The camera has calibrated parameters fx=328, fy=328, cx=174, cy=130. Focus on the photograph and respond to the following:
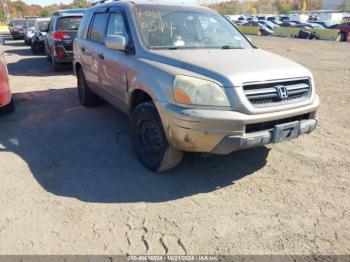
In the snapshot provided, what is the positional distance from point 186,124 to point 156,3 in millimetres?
2130

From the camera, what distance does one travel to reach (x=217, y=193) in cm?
342

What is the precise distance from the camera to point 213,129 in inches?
120

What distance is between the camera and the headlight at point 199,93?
3.07 meters

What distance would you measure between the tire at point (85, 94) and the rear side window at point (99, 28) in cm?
109

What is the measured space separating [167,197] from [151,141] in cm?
78

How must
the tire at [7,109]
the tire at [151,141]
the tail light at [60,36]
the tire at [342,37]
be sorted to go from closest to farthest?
the tire at [151,141], the tire at [7,109], the tail light at [60,36], the tire at [342,37]

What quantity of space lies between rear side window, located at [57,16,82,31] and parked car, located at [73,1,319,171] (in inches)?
240

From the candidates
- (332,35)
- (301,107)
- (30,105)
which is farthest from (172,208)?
(332,35)

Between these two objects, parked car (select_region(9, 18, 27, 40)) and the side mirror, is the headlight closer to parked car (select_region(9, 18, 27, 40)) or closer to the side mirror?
the side mirror

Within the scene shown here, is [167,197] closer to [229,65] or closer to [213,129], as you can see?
[213,129]

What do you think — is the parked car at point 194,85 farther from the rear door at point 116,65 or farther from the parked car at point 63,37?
the parked car at point 63,37

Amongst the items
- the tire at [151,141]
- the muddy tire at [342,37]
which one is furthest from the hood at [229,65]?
the muddy tire at [342,37]

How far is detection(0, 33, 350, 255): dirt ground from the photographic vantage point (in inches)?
107

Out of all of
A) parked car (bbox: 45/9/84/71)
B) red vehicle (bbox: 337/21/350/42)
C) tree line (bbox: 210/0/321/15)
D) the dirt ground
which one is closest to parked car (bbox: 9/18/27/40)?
parked car (bbox: 45/9/84/71)
